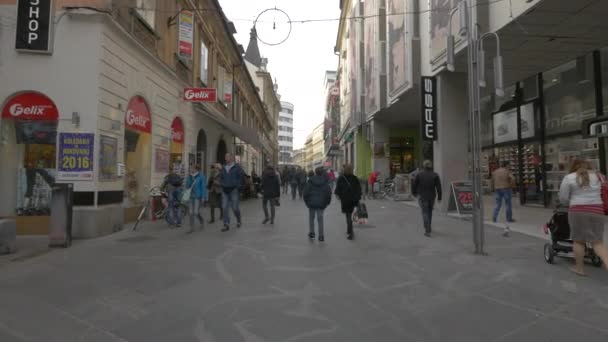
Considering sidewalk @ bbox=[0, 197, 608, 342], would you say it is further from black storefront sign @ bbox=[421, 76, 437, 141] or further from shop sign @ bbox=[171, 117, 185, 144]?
shop sign @ bbox=[171, 117, 185, 144]

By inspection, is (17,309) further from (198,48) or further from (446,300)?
(198,48)

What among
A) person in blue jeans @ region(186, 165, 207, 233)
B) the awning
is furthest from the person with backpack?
the awning

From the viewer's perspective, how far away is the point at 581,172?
17.6 feet

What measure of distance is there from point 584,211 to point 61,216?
28.4ft

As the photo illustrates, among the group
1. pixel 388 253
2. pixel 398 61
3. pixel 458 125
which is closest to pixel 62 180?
pixel 388 253

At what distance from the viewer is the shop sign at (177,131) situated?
1408 cm

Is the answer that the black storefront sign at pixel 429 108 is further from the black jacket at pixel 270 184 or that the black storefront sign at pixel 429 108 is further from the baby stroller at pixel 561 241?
the baby stroller at pixel 561 241

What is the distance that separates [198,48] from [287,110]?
4141 inches

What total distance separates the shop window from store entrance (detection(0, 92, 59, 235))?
48.0ft

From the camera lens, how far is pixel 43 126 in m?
8.76

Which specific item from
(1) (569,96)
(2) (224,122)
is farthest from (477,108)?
(2) (224,122)

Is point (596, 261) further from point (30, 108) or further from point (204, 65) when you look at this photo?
point (204, 65)

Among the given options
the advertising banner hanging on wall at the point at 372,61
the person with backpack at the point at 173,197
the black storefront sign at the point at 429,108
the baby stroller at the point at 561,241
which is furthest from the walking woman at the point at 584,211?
the advertising banner hanging on wall at the point at 372,61

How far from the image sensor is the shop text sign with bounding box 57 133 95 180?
336 inches
